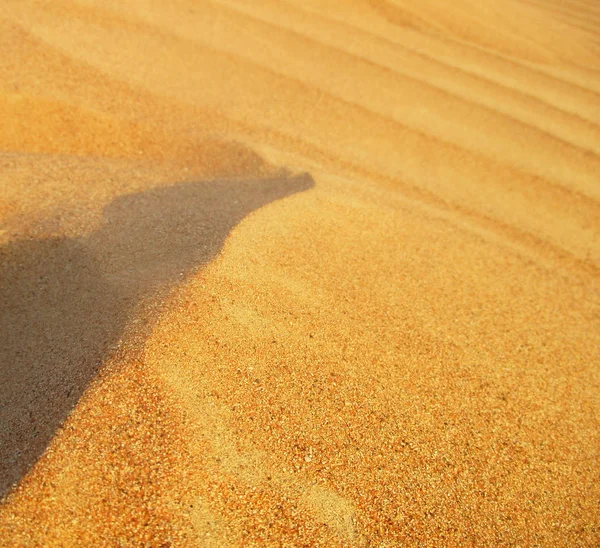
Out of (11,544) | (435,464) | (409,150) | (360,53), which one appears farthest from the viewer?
(360,53)

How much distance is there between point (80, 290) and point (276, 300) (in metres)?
0.50

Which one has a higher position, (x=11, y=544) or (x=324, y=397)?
(x=324, y=397)

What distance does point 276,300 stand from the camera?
60.8 inches

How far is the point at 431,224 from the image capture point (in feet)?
7.66

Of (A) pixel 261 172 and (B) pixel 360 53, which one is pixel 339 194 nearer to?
(A) pixel 261 172

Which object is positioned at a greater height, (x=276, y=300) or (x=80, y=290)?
(x=276, y=300)

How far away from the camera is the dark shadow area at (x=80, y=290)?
1.16m

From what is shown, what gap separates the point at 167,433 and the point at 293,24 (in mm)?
3416

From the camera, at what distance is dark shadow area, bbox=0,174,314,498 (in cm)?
116

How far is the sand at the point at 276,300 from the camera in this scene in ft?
3.62

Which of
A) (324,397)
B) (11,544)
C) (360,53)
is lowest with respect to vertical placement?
(11,544)

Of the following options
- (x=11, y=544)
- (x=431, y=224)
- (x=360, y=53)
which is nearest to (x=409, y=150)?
(x=431, y=224)

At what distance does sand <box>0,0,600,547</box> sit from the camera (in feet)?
3.62

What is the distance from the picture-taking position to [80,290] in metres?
1.51
